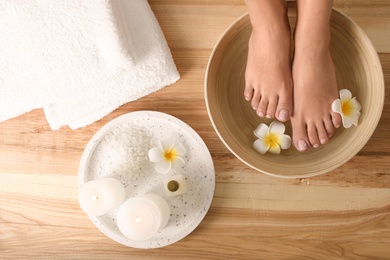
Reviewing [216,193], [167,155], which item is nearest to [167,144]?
[167,155]

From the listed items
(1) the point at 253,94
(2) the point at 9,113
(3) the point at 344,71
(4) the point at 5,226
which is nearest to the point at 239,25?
(1) the point at 253,94

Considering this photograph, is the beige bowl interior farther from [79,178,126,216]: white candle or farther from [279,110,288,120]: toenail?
[79,178,126,216]: white candle

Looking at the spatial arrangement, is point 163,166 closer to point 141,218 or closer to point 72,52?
point 141,218

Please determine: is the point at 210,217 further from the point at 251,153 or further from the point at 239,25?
the point at 239,25

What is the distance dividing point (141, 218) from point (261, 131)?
32 centimetres

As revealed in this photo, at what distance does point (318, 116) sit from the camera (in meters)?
0.92

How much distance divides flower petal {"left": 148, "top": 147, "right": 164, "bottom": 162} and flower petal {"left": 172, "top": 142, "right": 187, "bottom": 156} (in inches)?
1.3

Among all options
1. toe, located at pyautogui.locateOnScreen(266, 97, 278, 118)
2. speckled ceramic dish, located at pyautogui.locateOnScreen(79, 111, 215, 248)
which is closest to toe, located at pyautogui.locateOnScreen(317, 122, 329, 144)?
toe, located at pyautogui.locateOnScreen(266, 97, 278, 118)

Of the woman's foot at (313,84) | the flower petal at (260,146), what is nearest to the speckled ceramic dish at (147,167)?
the flower petal at (260,146)

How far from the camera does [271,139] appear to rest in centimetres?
91

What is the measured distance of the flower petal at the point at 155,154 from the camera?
0.90m

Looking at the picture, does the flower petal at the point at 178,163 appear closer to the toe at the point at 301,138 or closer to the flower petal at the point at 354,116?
the toe at the point at 301,138

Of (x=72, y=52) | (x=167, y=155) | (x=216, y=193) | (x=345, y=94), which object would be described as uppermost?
(x=72, y=52)

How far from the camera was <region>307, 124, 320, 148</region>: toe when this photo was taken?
0.92 m
